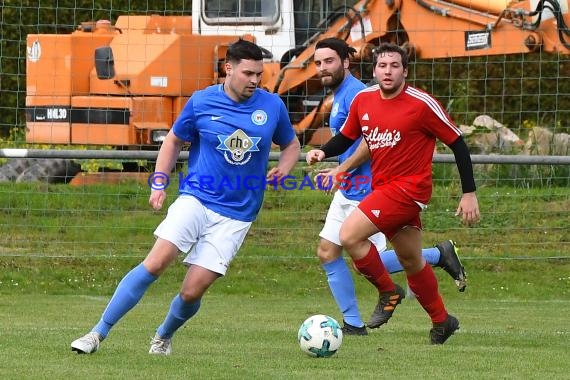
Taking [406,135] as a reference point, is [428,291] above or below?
below

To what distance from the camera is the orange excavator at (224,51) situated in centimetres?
1666

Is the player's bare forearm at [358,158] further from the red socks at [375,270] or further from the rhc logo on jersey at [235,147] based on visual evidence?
the rhc logo on jersey at [235,147]

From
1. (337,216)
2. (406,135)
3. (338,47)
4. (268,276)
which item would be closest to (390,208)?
(406,135)

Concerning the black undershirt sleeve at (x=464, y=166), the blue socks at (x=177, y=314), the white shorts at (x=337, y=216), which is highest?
the black undershirt sleeve at (x=464, y=166)

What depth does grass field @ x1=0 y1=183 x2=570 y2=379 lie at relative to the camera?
952 cm

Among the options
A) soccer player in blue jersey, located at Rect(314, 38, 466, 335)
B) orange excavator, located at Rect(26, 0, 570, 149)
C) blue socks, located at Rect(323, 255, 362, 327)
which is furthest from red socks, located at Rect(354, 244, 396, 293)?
orange excavator, located at Rect(26, 0, 570, 149)

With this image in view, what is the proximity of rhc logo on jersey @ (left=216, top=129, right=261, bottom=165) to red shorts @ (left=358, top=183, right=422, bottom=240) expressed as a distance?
3.12 ft

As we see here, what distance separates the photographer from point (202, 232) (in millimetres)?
8141

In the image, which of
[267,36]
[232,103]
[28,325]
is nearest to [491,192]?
[267,36]

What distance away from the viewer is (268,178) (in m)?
8.24

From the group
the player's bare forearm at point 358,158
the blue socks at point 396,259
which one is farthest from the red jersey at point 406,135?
the blue socks at point 396,259

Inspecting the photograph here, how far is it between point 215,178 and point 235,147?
221 millimetres

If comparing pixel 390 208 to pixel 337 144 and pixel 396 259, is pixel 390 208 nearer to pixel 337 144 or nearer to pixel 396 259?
pixel 337 144

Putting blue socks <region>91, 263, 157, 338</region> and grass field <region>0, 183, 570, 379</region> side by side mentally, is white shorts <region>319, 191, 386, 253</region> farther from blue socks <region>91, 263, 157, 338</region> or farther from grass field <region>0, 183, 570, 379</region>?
blue socks <region>91, 263, 157, 338</region>
